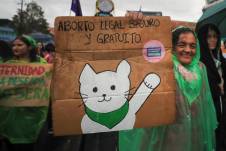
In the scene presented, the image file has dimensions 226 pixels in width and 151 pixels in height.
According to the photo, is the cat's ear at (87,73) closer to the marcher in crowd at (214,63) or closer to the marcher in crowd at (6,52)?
the marcher in crowd at (214,63)

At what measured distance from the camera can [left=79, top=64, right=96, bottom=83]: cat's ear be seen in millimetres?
2662

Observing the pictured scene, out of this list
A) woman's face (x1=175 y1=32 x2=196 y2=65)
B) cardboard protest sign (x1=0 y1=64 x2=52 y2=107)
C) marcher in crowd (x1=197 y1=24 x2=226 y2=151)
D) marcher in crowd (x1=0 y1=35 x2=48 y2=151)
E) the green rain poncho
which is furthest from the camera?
marcher in crowd (x1=197 y1=24 x2=226 y2=151)

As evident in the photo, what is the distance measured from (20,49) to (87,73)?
1728 millimetres

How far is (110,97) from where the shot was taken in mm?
2709

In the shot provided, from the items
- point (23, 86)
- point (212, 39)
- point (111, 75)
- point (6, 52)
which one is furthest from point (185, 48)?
point (6, 52)

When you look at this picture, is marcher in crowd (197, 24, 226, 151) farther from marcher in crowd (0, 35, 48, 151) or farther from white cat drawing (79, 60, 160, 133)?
marcher in crowd (0, 35, 48, 151)

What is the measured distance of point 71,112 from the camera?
8.64 ft

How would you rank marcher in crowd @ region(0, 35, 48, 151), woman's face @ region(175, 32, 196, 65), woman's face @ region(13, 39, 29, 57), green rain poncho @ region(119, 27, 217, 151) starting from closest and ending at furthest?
green rain poncho @ region(119, 27, 217, 151)
woman's face @ region(175, 32, 196, 65)
marcher in crowd @ region(0, 35, 48, 151)
woman's face @ region(13, 39, 29, 57)

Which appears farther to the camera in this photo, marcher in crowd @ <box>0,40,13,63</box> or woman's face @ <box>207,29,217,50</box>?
marcher in crowd @ <box>0,40,13,63</box>

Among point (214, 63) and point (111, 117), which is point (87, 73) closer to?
point (111, 117)

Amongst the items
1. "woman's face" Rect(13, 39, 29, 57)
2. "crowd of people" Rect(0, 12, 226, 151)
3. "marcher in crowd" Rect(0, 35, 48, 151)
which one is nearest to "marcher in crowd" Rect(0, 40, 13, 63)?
"woman's face" Rect(13, 39, 29, 57)

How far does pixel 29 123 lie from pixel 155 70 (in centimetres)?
142

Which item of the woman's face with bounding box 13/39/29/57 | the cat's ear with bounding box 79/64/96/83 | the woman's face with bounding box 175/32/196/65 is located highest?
the woman's face with bounding box 13/39/29/57

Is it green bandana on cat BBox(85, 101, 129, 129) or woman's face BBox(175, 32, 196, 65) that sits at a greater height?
woman's face BBox(175, 32, 196, 65)
